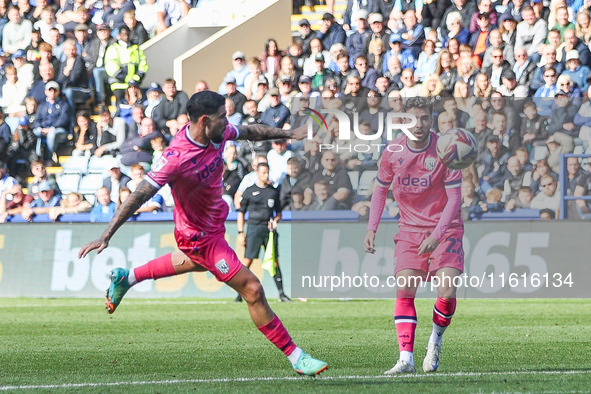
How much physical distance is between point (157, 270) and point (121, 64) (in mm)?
14842

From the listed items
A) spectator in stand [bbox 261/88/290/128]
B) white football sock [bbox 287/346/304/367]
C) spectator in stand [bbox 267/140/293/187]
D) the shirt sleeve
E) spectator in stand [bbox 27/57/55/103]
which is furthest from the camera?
spectator in stand [bbox 27/57/55/103]

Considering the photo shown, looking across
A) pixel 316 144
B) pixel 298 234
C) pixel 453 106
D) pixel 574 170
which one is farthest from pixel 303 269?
pixel 574 170

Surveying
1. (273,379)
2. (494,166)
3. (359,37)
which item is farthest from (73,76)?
(273,379)

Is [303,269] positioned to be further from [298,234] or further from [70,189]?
[70,189]

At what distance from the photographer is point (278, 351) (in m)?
9.48

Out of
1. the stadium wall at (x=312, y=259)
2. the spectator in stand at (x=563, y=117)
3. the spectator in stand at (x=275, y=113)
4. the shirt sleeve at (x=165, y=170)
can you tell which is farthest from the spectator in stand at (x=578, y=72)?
the shirt sleeve at (x=165, y=170)

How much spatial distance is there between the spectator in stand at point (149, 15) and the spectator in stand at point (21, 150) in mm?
4426

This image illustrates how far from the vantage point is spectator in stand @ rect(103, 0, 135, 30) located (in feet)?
75.6

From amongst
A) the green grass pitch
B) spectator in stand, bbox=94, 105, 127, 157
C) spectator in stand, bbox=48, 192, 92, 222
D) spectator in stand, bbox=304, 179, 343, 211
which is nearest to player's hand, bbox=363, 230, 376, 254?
the green grass pitch

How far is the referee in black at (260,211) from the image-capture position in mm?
16141

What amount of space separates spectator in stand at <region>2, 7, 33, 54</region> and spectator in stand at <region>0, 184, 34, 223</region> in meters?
6.40

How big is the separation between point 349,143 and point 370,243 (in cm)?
846

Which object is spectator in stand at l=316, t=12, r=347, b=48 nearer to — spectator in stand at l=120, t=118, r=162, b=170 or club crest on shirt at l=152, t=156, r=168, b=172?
spectator in stand at l=120, t=118, r=162, b=170

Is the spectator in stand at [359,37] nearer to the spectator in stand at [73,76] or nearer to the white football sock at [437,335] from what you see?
the spectator in stand at [73,76]
